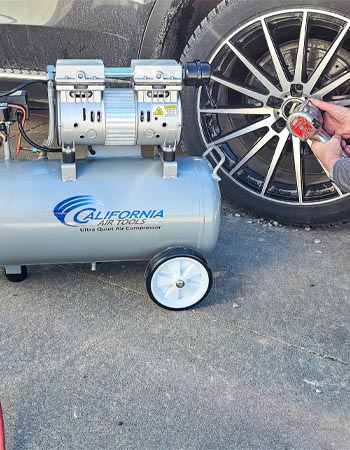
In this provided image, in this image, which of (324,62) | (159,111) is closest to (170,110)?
(159,111)

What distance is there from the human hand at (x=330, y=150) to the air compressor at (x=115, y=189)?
50cm

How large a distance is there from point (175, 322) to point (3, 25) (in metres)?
2.14

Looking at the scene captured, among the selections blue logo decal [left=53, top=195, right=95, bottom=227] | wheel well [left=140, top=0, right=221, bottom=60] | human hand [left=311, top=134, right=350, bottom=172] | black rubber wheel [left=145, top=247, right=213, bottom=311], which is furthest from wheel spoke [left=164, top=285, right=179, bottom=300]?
wheel well [left=140, top=0, right=221, bottom=60]

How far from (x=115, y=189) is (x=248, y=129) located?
1.07 m

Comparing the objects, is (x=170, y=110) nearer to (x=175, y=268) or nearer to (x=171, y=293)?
(x=175, y=268)

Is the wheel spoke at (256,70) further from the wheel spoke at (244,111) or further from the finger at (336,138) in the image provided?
the finger at (336,138)

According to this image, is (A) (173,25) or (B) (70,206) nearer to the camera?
(B) (70,206)

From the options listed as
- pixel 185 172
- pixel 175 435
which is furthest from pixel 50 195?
pixel 175 435

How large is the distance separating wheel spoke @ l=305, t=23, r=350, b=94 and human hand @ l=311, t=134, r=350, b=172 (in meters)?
0.52

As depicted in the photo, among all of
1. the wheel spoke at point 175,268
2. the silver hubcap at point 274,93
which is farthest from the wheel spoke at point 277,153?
the wheel spoke at point 175,268

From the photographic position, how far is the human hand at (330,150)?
2472 millimetres

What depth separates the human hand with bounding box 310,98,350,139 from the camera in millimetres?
2699

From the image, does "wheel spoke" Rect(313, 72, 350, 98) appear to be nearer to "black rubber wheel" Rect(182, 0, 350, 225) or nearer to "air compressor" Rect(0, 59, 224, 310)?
"black rubber wheel" Rect(182, 0, 350, 225)

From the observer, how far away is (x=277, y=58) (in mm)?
3033
